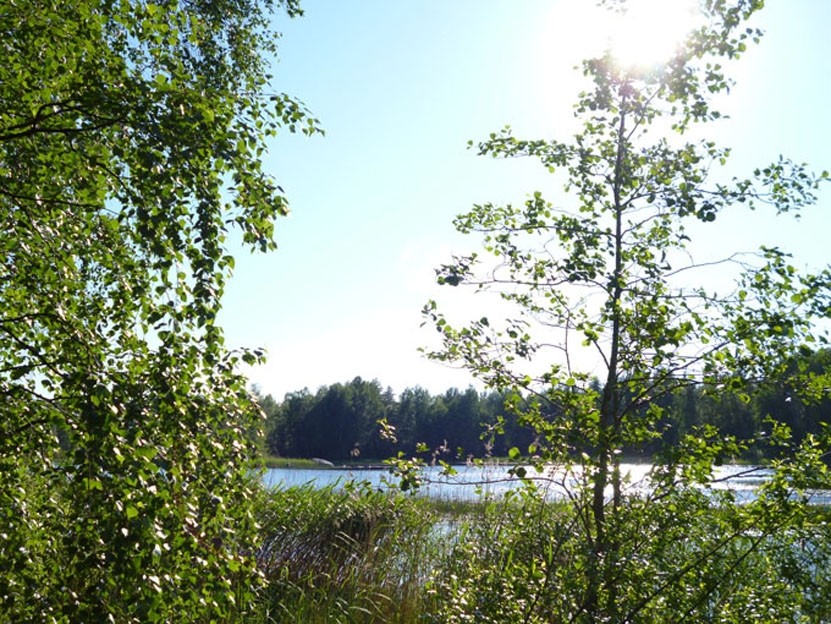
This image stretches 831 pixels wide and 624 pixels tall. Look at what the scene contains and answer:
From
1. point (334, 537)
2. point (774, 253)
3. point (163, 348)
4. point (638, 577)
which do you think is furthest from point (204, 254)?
point (334, 537)

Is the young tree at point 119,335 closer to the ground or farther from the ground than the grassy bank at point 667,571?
farther from the ground

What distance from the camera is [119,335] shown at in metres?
3.55

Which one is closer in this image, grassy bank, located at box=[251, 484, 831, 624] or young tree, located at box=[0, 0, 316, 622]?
young tree, located at box=[0, 0, 316, 622]

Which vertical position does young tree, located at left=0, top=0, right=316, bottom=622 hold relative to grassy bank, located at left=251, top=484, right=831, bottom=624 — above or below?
above

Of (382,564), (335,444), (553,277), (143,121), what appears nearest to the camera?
(143,121)

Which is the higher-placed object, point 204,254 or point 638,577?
point 204,254

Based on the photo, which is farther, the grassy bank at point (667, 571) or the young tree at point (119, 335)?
the grassy bank at point (667, 571)

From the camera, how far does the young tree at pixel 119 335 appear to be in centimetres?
265

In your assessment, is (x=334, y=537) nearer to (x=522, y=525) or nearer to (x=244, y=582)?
(x=522, y=525)

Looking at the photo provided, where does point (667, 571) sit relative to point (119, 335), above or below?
below

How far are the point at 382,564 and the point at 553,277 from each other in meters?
4.07

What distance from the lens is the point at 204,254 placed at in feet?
9.70

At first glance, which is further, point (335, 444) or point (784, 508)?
point (335, 444)

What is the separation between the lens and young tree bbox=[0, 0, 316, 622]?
8.71ft
